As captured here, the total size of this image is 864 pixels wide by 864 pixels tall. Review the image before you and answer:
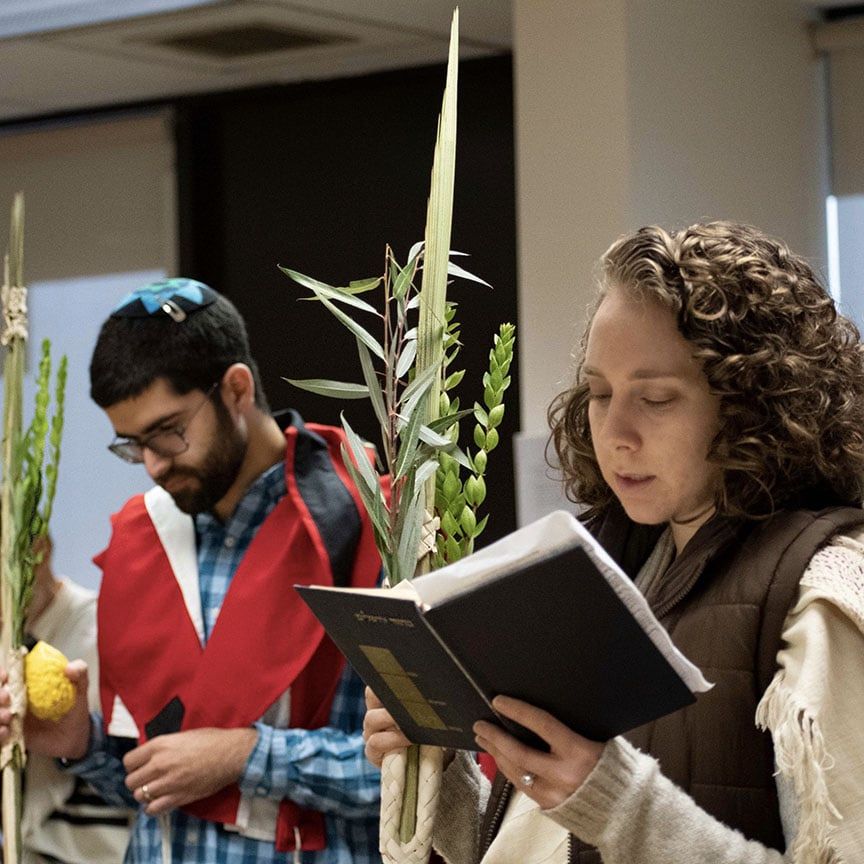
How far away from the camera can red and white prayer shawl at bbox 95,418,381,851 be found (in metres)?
2.57

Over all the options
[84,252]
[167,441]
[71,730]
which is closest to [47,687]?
[71,730]

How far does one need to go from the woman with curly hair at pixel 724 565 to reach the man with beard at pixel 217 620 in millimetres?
855

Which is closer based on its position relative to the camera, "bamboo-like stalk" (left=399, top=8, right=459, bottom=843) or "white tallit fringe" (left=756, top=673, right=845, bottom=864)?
"white tallit fringe" (left=756, top=673, right=845, bottom=864)

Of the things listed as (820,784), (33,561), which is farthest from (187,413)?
(820,784)

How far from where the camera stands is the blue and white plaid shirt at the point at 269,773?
8.18 feet

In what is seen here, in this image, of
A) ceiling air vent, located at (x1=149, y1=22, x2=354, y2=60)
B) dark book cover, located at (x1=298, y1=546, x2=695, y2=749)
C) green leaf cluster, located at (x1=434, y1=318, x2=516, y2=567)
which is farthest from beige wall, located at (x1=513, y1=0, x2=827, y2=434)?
dark book cover, located at (x1=298, y1=546, x2=695, y2=749)

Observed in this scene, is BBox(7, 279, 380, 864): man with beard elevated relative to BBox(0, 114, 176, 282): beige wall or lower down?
lower down

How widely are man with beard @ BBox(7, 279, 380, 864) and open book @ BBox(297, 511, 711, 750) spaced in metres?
1.05

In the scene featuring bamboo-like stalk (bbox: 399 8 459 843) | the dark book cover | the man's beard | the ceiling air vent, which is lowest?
the dark book cover

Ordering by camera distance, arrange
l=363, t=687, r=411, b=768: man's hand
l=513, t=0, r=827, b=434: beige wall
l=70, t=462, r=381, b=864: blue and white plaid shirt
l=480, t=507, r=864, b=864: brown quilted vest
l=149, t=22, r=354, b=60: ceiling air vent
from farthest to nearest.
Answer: l=149, t=22, r=354, b=60: ceiling air vent, l=513, t=0, r=827, b=434: beige wall, l=70, t=462, r=381, b=864: blue and white plaid shirt, l=363, t=687, r=411, b=768: man's hand, l=480, t=507, r=864, b=864: brown quilted vest

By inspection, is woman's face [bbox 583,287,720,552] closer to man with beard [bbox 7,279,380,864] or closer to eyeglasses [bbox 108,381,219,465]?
man with beard [bbox 7,279,380,864]

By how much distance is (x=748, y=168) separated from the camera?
3611 mm

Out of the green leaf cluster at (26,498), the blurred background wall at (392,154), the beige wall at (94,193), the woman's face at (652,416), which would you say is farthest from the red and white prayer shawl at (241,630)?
the beige wall at (94,193)

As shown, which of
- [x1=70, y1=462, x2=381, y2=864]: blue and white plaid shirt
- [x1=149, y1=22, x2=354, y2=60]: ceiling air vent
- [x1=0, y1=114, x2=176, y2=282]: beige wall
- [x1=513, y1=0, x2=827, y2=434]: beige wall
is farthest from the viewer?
[x1=0, y1=114, x2=176, y2=282]: beige wall
